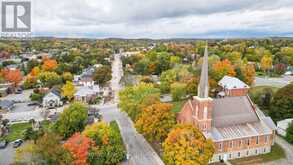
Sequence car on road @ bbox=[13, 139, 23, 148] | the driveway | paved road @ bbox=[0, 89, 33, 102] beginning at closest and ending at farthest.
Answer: the driveway < car on road @ bbox=[13, 139, 23, 148] < paved road @ bbox=[0, 89, 33, 102]

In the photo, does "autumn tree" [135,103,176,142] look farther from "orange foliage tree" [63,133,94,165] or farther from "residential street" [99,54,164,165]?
"orange foliage tree" [63,133,94,165]

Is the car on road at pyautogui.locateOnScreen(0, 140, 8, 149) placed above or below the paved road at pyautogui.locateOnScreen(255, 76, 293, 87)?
below

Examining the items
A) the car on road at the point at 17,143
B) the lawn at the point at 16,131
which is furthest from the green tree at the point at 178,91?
the car on road at the point at 17,143

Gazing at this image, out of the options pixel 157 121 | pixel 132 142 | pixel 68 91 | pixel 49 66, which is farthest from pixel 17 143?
pixel 49 66

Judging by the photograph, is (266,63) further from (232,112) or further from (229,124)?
(229,124)

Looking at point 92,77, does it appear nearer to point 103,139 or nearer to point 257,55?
point 103,139

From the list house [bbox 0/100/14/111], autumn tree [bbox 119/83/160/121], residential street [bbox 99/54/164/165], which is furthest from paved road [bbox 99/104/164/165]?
house [bbox 0/100/14/111]
